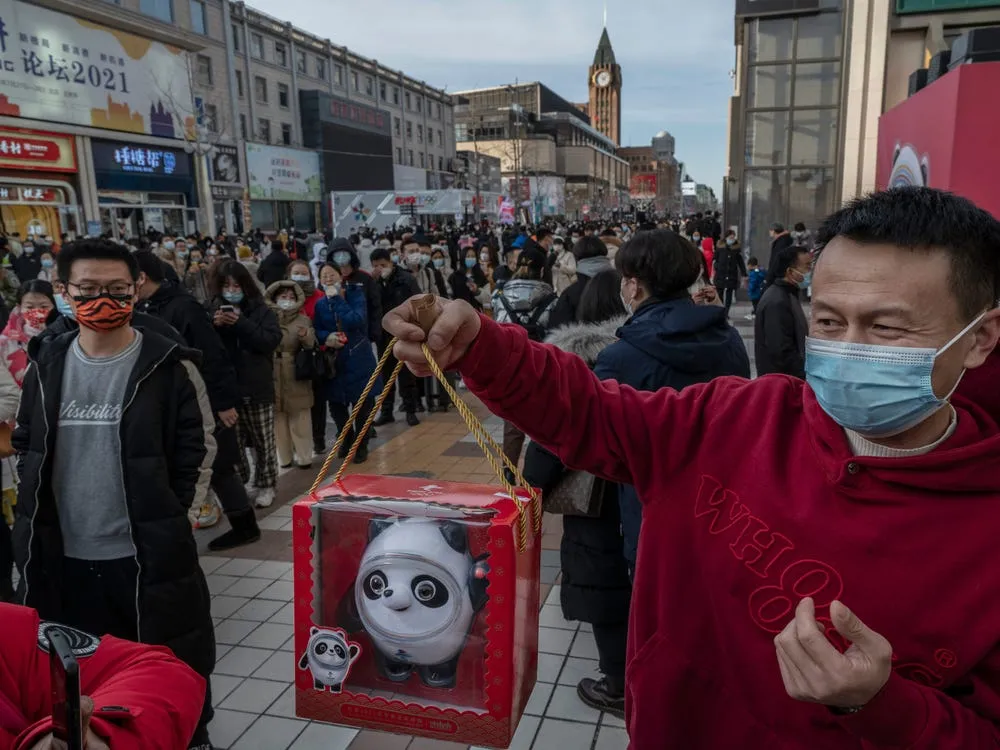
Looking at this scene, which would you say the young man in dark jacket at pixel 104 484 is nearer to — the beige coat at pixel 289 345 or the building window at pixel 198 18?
the beige coat at pixel 289 345

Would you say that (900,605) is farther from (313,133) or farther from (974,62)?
(313,133)

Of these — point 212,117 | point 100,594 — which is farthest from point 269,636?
point 212,117

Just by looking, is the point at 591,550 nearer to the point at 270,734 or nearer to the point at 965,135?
the point at 270,734

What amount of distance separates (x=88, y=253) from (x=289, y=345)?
3426mm

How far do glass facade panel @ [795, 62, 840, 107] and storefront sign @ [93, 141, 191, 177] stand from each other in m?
23.1

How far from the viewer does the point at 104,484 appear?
2.64 metres

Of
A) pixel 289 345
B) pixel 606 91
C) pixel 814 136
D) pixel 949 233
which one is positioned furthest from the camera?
pixel 606 91

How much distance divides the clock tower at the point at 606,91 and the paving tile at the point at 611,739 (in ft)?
462

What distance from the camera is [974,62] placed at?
6688mm

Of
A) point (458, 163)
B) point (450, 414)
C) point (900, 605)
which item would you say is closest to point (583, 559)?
point (900, 605)

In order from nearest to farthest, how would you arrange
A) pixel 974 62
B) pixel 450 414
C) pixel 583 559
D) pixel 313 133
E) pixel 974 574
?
pixel 974 574 < pixel 583 559 < pixel 974 62 < pixel 450 414 < pixel 313 133

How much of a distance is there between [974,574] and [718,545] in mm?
399

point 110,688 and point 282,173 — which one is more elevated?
point 282,173

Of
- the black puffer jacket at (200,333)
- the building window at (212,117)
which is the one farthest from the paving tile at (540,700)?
the building window at (212,117)
